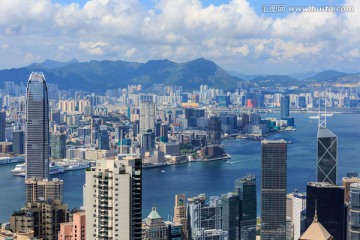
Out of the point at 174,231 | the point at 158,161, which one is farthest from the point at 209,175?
the point at 174,231

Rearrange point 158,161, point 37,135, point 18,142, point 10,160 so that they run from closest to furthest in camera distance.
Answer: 1. point 37,135
2. point 158,161
3. point 10,160
4. point 18,142

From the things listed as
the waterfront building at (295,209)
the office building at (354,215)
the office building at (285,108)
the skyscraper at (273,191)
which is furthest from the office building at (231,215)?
the office building at (285,108)

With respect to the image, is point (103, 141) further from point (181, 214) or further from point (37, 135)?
point (181, 214)

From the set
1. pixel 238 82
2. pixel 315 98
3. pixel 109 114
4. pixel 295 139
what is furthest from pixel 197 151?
pixel 238 82

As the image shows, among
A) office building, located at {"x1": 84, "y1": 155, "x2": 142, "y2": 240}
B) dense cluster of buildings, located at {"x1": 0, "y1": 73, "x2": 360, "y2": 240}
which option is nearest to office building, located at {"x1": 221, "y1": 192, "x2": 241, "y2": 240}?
dense cluster of buildings, located at {"x1": 0, "y1": 73, "x2": 360, "y2": 240}

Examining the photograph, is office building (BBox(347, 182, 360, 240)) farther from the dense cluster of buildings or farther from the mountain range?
the mountain range

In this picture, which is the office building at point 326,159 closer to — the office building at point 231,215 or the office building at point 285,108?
the office building at point 231,215
